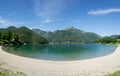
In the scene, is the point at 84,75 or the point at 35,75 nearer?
the point at 35,75

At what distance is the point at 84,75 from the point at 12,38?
524ft

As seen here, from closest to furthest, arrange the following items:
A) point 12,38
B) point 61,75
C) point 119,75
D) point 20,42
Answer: point 119,75
point 61,75
point 12,38
point 20,42

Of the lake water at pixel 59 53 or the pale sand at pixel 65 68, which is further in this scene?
the lake water at pixel 59 53

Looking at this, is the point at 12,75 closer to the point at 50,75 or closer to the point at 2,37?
the point at 50,75

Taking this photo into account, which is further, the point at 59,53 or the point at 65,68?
the point at 59,53

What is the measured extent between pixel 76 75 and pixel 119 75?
4536mm

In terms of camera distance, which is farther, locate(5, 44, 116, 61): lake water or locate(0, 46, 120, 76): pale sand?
locate(5, 44, 116, 61): lake water

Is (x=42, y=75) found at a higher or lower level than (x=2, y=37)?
lower

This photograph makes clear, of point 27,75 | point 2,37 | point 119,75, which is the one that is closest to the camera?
point 119,75

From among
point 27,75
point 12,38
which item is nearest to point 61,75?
point 27,75

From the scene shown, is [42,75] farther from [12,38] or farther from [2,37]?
[12,38]

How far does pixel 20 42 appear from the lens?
191m

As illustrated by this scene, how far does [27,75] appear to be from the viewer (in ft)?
57.3

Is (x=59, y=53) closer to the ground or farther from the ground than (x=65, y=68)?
farther from the ground
